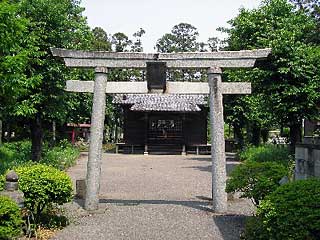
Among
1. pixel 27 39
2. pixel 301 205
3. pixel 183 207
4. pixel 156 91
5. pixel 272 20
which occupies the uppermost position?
pixel 272 20

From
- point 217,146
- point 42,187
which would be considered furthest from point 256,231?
point 42,187

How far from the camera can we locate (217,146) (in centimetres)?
1080

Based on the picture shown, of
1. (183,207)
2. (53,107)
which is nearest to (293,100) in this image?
(183,207)

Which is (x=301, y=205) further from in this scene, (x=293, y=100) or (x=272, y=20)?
(x=272, y=20)

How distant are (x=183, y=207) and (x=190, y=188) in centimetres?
397

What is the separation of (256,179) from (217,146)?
75.4 inches

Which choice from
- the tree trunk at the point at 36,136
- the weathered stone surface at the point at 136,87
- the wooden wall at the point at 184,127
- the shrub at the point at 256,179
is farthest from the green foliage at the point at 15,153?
the shrub at the point at 256,179

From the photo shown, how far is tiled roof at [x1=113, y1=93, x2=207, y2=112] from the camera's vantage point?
1342 inches

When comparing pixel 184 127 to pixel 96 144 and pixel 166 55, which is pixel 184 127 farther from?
pixel 96 144

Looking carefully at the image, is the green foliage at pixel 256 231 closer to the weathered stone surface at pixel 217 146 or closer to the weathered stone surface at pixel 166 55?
the weathered stone surface at pixel 217 146

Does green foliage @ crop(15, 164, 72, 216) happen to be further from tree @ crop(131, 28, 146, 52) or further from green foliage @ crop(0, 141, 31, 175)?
tree @ crop(131, 28, 146, 52)

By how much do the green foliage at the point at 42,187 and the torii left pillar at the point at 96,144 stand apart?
2142 mm

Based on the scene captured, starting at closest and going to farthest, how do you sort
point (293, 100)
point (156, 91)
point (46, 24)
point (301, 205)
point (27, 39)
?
point (301, 205) → point (156, 91) → point (27, 39) → point (46, 24) → point (293, 100)

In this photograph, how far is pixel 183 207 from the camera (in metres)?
11.3
